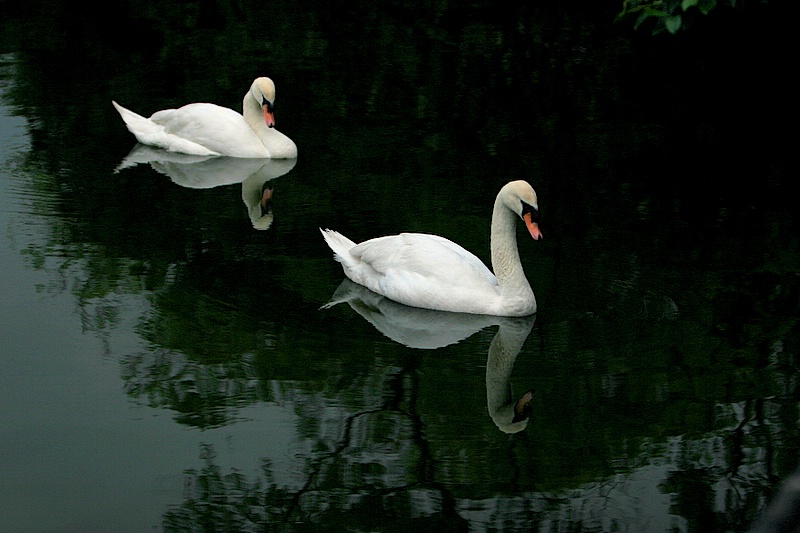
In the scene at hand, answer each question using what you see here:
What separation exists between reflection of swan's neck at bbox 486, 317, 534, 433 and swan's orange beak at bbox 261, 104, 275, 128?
5.14m

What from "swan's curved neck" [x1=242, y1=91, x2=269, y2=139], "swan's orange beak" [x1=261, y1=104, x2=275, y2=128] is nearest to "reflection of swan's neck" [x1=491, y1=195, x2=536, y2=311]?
"swan's orange beak" [x1=261, y1=104, x2=275, y2=128]

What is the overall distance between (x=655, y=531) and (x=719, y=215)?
208 inches

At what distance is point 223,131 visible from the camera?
512 inches

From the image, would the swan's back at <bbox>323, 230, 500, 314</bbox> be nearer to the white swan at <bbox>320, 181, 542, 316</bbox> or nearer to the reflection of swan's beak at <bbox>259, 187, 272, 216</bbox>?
the white swan at <bbox>320, 181, 542, 316</bbox>

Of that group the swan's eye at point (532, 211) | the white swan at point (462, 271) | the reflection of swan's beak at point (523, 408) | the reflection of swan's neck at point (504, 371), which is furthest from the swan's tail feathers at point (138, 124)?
the reflection of swan's beak at point (523, 408)

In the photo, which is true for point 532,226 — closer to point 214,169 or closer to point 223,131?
point 214,169

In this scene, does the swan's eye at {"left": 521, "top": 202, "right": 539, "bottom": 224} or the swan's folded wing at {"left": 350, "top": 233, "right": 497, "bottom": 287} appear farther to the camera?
the swan's folded wing at {"left": 350, "top": 233, "right": 497, "bottom": 287}

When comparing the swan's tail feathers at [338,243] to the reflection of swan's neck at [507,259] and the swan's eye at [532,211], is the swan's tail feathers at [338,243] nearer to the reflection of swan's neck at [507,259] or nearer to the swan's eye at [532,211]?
the reflection of swan's neck at [507,259]

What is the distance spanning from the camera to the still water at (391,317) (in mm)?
6543

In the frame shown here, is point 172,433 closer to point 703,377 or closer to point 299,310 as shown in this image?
point 299,310

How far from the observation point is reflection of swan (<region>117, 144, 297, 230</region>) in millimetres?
11969

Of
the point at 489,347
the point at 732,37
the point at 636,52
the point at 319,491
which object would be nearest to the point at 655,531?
the point at 319,491

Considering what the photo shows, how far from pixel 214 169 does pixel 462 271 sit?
456 centimetres

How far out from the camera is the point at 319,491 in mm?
6492
